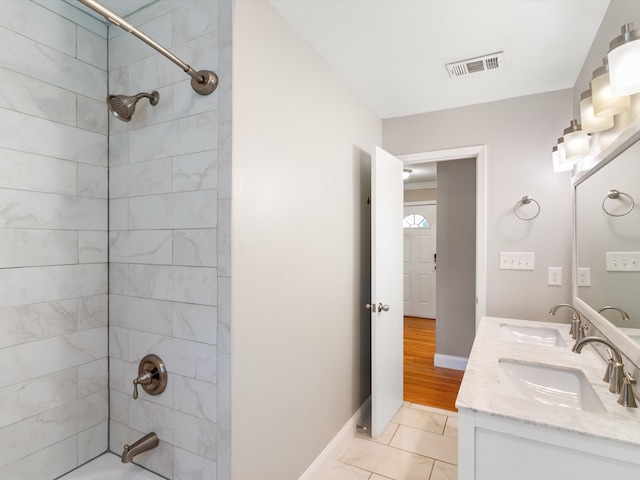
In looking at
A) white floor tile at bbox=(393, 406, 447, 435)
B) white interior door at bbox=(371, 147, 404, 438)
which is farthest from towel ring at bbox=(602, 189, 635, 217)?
white floor tile at bbox=(393, 406, 447, 435)

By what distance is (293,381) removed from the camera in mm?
1657

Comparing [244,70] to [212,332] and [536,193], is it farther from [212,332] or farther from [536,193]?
[536,193]

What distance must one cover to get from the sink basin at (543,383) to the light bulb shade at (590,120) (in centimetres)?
108

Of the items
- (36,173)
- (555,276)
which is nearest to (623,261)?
(555,276)

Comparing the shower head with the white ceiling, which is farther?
the white ceiling

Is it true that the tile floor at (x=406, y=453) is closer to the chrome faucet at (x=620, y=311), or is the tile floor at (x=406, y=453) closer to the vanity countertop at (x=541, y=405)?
the vanity countertop at (x=541, y=405)

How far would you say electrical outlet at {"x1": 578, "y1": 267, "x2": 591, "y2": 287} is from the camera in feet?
5.90

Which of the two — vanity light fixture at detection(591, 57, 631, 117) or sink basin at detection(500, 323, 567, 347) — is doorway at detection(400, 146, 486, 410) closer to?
sink basin at detection(500, 323, 567, 347)

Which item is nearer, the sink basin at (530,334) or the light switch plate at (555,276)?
the sink basin at (530,334)

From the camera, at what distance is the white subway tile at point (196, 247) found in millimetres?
1309

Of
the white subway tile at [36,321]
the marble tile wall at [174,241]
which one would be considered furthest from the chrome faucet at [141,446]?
the white subway tile at [36,321]

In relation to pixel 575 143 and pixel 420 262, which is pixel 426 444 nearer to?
pixel 575 143

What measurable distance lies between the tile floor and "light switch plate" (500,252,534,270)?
48.4 inches

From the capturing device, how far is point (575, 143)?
71.3 inches
